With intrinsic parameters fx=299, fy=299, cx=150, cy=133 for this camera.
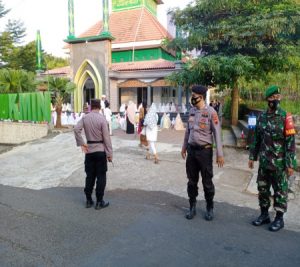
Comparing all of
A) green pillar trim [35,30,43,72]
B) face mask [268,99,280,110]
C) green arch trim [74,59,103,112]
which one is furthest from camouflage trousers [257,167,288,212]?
green pillar trim [35,30,43,72]

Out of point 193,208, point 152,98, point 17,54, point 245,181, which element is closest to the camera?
point 193,208

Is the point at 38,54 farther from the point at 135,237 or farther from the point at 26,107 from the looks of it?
the point at 135,237

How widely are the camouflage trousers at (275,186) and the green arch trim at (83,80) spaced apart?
1742cm

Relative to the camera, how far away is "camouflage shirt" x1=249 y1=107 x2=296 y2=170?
12.5ft

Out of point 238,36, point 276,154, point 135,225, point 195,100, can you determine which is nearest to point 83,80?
point 238,36

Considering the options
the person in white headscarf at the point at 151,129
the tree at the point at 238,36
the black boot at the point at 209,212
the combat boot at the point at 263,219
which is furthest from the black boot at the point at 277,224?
the tree at the point at 238,36

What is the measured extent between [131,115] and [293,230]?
8733mm

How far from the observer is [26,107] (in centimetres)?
1434

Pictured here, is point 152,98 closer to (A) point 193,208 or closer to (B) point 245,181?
(B) point 245,181

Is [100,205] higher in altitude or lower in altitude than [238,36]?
lower

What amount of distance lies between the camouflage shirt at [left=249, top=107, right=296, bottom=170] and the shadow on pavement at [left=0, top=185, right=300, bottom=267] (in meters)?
0.89

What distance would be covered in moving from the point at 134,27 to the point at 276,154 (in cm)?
2160

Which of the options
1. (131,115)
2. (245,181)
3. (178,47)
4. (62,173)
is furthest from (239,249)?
(178,47)

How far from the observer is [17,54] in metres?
34.3
